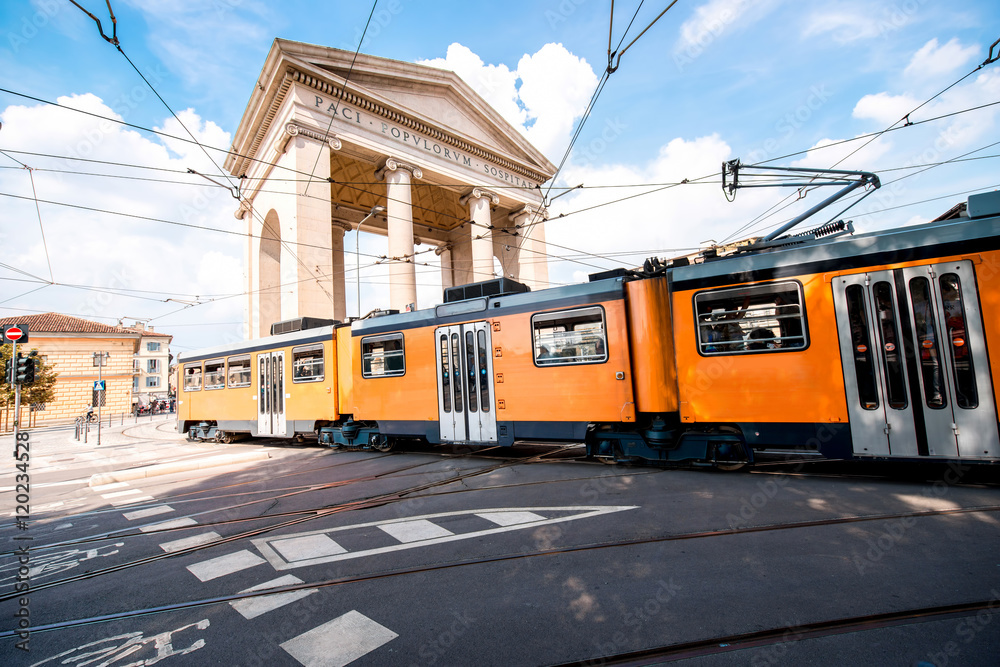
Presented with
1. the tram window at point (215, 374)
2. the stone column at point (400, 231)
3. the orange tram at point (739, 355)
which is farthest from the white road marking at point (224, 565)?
the stone column at point (400, 231)

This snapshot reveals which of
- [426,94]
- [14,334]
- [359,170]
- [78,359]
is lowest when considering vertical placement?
[14,334]

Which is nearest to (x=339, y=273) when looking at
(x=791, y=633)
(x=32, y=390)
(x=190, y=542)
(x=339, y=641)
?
(x=32, y=390)

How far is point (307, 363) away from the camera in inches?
487

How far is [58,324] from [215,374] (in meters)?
40.2

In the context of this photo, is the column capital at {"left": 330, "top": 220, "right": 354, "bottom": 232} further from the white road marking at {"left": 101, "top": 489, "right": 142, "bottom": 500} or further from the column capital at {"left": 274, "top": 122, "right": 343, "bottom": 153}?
the white road marking at {"left": 101, "top": 489, "right": 142, "bottom": 500}

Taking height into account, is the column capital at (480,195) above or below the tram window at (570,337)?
above

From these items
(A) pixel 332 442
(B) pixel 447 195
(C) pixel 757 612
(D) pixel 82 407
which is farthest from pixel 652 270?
(D) pixel 82 407

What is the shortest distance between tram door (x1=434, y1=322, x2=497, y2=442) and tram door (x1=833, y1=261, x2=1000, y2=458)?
575 cm

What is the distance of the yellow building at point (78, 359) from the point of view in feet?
128

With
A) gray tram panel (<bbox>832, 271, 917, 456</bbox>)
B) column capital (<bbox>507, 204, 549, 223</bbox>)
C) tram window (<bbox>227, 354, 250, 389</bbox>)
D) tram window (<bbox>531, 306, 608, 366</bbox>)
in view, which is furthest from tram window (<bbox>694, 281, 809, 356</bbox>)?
column capital (<bbox>507, 204, 549, 223</bbox>)

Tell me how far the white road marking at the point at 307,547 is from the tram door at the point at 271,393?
29.5 feet

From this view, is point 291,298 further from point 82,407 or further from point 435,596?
point 82,407

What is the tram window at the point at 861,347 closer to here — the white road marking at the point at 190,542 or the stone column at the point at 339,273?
the white road marking at the point at 190,542

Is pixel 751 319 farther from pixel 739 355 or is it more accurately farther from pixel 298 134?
pixel 298 134
